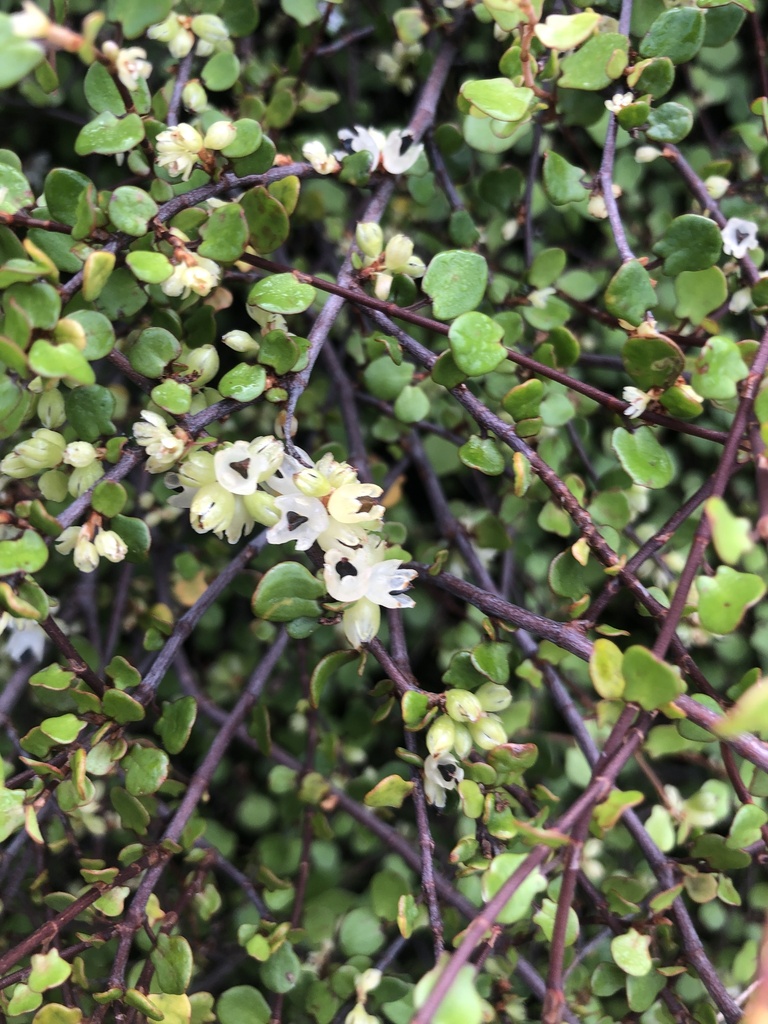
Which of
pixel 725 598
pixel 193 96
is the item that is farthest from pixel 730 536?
pixel 193 96

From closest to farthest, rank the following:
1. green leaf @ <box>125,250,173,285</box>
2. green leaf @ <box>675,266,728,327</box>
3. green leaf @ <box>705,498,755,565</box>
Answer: green leaf @ <box>705,498,755,565</box>
green leaf @ <box>125,250,173,285</box>
green leaf @ <box>675,266,728,327</box>

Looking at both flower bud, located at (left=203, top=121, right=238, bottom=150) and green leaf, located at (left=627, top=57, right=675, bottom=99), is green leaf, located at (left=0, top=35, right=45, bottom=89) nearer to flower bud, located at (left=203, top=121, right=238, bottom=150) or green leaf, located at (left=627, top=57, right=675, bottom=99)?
flower bud, located at (left=203, top=121, right=238, bottom=150)

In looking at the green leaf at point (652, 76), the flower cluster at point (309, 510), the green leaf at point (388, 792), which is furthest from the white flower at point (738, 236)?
the green leaf at point (388, 792)

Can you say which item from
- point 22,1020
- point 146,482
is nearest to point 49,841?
point 22,1020

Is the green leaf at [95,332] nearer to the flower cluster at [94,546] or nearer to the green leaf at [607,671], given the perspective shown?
the flower cluster at [94,546]

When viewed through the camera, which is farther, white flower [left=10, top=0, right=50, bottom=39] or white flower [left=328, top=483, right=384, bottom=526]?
white flower [left=328, top=483, right=384, bottom=526]

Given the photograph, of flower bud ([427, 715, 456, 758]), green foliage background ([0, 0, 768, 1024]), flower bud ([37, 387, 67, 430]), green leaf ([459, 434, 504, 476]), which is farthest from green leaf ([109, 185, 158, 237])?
flower bud ([427, 715, 456, 758])

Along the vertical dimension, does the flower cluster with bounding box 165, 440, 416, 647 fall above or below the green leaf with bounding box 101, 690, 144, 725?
above

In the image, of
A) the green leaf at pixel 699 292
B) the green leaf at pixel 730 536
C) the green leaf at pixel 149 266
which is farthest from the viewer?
the green leaf at pixel 699 292

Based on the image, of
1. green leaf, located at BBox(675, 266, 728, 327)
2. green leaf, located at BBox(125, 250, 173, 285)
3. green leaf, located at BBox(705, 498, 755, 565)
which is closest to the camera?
green leaf, located at BBox(705, 498, 755, 565)
